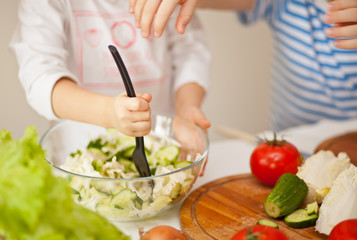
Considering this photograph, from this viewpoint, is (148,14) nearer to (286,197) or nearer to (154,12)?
(154,12)

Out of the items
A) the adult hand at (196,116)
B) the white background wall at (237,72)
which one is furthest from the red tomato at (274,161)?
the white background wall at (237,72)

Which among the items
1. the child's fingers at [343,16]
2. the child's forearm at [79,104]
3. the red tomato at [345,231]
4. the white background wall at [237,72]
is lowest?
the white background wall at [237,72]

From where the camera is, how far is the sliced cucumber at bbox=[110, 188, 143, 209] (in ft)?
2.65

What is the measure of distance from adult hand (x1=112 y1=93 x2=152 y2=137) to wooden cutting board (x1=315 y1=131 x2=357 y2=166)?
0.67 m

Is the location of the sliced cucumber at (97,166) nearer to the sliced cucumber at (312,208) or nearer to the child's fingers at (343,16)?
the sliced cucumber at (312,208)

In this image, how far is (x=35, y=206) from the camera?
553mm

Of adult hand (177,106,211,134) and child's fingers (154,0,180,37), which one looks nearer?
child's fingers (154,0,180,37)

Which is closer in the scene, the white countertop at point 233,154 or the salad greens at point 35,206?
the salad greens at point 35,206

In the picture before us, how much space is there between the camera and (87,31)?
3.90 feet

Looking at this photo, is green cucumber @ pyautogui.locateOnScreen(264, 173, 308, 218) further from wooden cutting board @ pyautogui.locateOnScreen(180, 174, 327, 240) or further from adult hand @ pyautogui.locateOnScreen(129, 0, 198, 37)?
adult hand @ pyautogui.locateOnScreen(129, 0, 198, 37)

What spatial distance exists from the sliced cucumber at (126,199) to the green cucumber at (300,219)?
1.06ft

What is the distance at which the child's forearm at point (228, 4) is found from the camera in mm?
1452

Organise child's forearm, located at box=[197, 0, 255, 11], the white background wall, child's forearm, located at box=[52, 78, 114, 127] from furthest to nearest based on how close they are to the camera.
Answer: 1. the white background wall
2. child's forearm, located at box=[197, 0, 255, 11]
3. child's forearm, located at box=[52, 78, 114, 127]

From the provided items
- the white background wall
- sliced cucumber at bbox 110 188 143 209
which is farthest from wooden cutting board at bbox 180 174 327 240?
the white background wall
